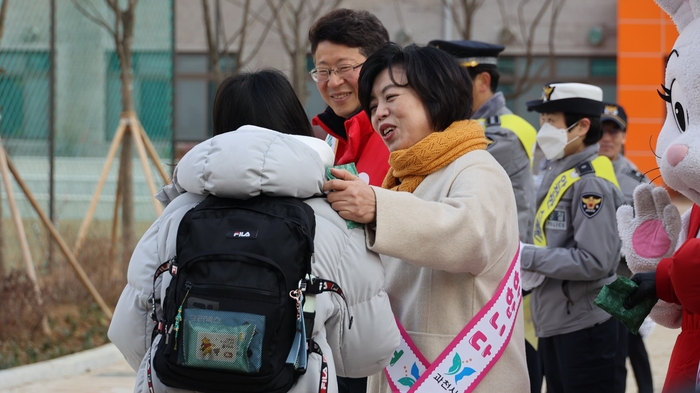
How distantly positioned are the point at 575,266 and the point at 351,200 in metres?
2.21

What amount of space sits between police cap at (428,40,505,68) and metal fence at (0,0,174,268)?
5338mm

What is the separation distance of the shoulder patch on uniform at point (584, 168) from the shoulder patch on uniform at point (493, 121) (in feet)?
1.66

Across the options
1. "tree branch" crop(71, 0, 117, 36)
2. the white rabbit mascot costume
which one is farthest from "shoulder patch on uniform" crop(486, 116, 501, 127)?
"tree branch" crop(71, 0, 117, 36)

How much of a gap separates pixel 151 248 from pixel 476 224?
35.3 inches

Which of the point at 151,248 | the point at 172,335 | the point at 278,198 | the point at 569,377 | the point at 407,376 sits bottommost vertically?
the point at 569,377

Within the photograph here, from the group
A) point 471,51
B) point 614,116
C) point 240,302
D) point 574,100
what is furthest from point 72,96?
point 240,302

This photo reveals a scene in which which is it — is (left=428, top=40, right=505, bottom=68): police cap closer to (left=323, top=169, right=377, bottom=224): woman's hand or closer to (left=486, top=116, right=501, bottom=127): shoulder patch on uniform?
(left=486, top=116, right=501, bottom=127): shoulder patch on uniform

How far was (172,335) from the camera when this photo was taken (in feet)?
7.89

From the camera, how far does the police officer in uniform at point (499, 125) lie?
16.3 feet

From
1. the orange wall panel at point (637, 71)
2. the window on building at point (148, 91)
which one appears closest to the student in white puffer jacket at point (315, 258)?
the window on building at point (148, 91)

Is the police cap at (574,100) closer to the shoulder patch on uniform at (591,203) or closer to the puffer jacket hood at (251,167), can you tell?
the shoulder patch on uniform at (591,203)

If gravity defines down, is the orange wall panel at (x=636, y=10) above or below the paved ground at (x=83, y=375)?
above

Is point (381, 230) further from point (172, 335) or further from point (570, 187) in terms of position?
point (570, 187)

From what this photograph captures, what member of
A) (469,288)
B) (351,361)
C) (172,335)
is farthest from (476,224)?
(172,335)
